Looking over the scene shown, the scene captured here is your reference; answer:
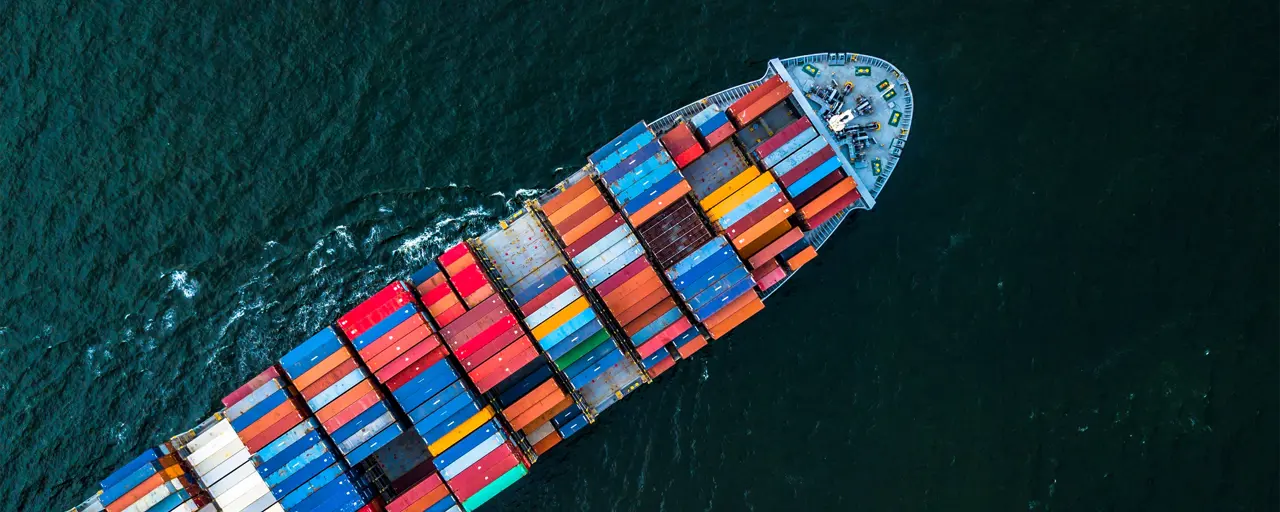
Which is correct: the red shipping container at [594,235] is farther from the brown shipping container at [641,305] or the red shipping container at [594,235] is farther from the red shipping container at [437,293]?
the red shipping container at [437,293]

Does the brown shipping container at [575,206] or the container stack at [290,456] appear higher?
the brown shipping container at [575,206]

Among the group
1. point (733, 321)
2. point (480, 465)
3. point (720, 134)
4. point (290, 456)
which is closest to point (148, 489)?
point (290, 456)

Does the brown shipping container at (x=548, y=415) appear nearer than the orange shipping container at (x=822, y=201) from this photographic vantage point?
Yes

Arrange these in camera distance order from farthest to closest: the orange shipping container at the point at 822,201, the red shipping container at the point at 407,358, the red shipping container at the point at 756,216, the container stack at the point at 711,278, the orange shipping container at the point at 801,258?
1. the orange shipping container at the point at 822,201
2. the red shipping container at the point at 756,216
3. the orange shipping container at the point at 801,258
4. the container stack at the point at 711,278
5. the red shipping container at the point at 407,358

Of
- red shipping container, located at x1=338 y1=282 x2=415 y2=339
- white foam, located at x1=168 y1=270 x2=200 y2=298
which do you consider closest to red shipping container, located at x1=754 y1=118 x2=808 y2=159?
red shipping container, located at x1=338 y1=282 x2=415 y2=339

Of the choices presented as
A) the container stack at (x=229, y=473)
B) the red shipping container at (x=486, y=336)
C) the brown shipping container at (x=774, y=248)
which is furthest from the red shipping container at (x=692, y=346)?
the container stack at (x=229, y=473)

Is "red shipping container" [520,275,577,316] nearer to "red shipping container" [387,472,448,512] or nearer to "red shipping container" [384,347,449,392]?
"red shipping container" [384,347,449,392]
